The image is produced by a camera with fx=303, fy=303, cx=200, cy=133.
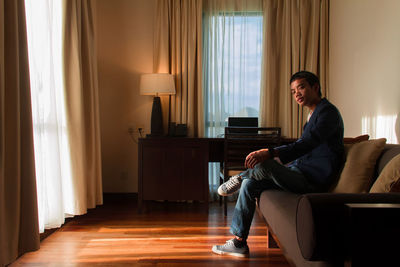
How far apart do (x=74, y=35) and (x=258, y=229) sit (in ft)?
7.34

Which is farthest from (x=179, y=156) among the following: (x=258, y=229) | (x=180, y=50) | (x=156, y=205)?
(x=180, y=50)

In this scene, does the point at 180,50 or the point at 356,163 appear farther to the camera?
the point at 180,50

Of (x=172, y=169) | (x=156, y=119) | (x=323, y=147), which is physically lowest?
(x=172, y=169)

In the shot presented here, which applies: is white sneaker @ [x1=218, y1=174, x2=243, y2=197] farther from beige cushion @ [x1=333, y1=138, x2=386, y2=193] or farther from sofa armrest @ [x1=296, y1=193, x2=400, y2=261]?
sofa armrest @ [x1=296, y1=193, x2=400, y2=261]

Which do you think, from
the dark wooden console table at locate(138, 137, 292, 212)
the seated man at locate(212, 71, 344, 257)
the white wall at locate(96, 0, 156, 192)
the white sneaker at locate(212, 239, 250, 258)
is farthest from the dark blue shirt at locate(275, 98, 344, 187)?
the white wall at locate(96, 0, 156, 192)

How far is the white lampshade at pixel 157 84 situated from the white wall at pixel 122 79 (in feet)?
1.15

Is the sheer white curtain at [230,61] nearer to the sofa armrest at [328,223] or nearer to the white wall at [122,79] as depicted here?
the white wall at [122,79]

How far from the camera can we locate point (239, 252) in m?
1.97

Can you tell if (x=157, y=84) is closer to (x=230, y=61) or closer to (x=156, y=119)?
(x=156, y=119)

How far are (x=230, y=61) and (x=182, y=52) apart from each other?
1.82 feet

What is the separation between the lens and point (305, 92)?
1.88 meters

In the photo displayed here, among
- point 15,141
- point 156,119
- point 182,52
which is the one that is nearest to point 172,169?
point 156,119

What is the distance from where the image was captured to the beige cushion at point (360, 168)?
5.17 feet

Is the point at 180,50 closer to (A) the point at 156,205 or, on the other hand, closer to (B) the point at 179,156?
(B) the point at 179,156
